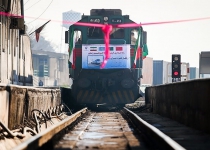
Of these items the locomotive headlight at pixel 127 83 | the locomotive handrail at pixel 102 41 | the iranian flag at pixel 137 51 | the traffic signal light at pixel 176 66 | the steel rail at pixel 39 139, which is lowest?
the steel rail at pixel 39 139

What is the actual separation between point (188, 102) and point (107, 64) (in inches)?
377

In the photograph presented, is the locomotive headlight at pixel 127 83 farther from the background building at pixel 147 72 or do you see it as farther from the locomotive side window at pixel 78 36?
the background building at pixel 147 72

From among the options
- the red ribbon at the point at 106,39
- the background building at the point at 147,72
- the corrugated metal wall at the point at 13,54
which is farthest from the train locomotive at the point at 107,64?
the background building at the point at 147,72

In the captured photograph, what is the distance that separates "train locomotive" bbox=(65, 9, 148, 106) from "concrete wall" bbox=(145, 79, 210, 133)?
12.5 ft

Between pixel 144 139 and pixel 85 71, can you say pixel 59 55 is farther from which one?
pixel 144 139

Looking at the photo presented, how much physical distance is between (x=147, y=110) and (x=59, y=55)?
76.5m

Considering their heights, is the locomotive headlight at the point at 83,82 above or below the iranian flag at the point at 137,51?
below

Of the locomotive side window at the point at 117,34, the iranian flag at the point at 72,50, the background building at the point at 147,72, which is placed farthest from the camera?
the background building at the point at 147,72

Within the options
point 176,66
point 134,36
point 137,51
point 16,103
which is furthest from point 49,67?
point 16,103

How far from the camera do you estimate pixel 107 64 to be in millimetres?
20547

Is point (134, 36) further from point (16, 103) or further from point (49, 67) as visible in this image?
point (49, 67)

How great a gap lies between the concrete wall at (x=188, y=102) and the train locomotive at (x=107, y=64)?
3.82 meters

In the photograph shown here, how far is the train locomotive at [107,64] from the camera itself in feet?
67.4

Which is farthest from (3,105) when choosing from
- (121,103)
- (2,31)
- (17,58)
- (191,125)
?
(17,58)
